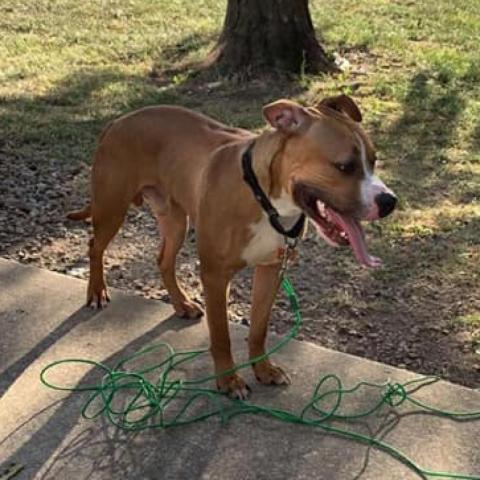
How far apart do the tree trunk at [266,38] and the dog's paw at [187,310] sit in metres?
4.65

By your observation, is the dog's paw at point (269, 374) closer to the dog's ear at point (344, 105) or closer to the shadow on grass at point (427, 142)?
the dog's ear at point (344, 105)

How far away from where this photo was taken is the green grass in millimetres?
5449

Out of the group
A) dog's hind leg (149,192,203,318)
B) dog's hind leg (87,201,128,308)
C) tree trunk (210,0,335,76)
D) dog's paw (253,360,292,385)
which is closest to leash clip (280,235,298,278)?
dog's paw (253,360,292,385)


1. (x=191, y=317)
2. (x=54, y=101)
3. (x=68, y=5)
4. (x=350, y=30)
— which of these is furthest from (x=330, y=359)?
(x=68, y=5)

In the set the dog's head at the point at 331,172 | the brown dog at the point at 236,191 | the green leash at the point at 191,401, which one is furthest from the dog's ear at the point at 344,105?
the green leash at the point at 191,401

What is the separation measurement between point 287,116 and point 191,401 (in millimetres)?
1288

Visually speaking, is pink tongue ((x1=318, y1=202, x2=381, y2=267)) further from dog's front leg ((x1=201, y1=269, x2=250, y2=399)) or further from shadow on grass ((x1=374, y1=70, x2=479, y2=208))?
shadow on grass ((x1=374, y1=70, x2=479, y2=208))

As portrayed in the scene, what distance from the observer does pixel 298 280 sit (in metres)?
5.03

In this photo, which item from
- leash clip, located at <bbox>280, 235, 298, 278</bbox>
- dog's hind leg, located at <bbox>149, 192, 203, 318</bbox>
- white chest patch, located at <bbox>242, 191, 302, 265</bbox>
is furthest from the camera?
dog's hind leg, located at <bbox>149, 192, 203, 318</bbox>

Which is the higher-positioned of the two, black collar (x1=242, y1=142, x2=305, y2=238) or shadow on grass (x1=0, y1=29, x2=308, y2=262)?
black collar (x1=242, y1=142, x2=305, y2=238)

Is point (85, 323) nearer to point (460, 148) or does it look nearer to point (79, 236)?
point (79, 236)

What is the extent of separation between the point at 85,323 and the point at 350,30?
7163mm

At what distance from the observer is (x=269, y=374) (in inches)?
151

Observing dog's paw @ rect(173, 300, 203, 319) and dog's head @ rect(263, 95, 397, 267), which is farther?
dog's paw @ rect(173, 300, 203, 319)
